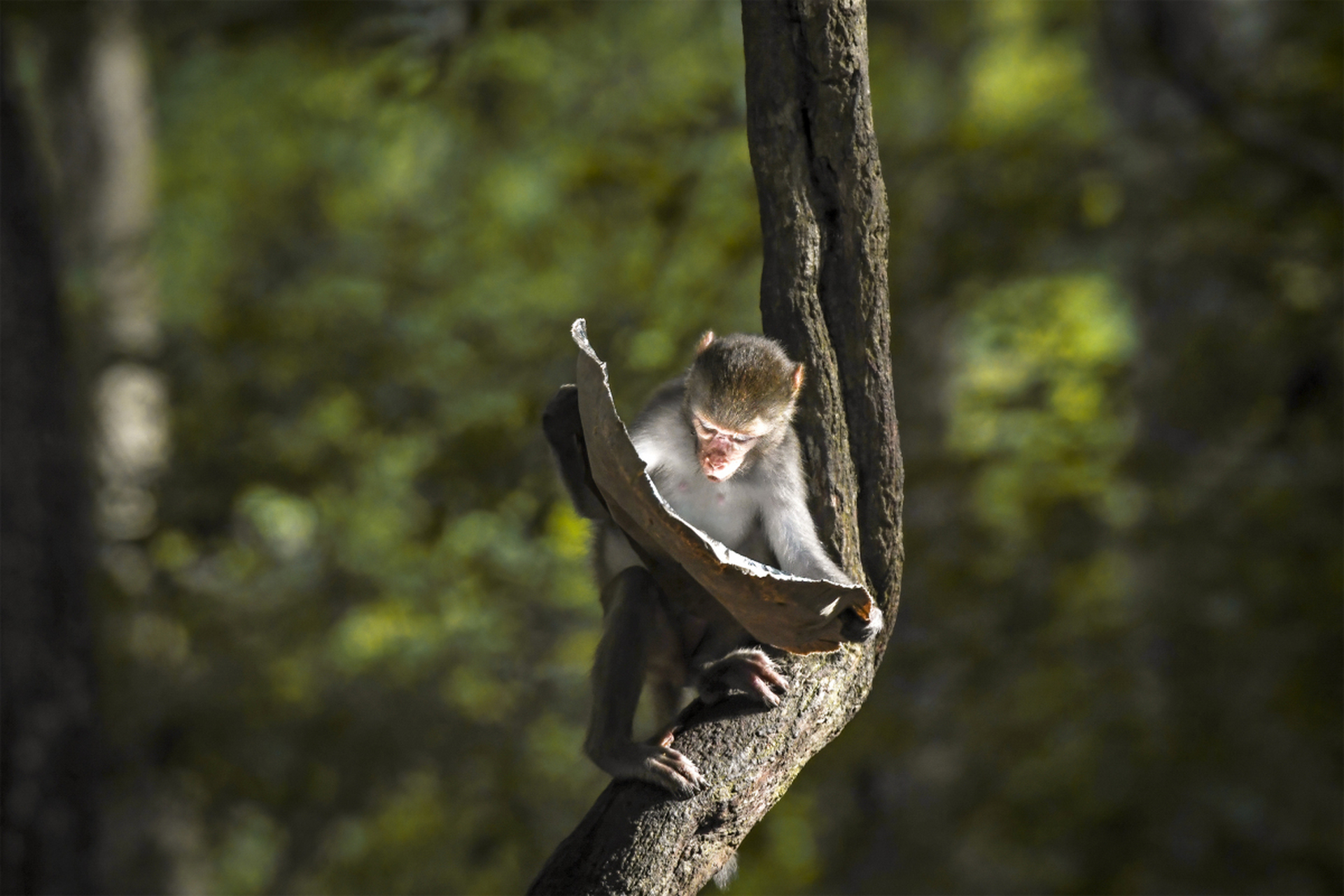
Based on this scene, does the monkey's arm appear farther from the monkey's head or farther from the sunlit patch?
the sunlit patch

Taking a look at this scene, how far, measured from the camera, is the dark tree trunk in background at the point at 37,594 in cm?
540

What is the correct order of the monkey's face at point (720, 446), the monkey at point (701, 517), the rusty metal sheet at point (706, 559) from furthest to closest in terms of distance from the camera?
the monkey's face at point (720, 446)
the monkey at point (701, 517)
the rusty metal sheet at point (706, 559)

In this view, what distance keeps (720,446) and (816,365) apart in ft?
1.25

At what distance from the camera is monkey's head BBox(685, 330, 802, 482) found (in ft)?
7.59

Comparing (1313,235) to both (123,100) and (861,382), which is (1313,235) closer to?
(861,382)

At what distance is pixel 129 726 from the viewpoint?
665 centimetres

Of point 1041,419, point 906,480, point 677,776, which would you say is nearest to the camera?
point 677,776

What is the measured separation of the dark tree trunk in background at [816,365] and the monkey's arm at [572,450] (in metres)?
0.46

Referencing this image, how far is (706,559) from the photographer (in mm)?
1603

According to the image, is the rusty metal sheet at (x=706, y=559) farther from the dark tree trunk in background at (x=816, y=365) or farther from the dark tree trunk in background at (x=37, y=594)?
the dark tree trunk in background at (x=37, y=594)

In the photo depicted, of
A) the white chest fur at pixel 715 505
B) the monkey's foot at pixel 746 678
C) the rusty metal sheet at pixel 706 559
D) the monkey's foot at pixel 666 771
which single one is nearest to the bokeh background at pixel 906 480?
the white chest fur at pixel 715 505

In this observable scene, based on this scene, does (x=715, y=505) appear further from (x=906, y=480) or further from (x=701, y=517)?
(x=906, y=480)

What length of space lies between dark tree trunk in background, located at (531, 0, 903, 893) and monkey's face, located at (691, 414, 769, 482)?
216mm

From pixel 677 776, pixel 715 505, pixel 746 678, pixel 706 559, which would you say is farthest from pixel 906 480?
pixel 706 559
